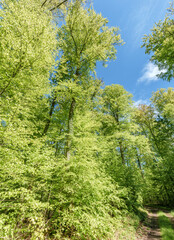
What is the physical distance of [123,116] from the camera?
531 inches

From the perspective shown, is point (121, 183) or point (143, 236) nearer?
point (143, 236)

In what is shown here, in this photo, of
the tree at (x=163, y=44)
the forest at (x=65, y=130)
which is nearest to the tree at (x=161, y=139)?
the forest at (x=65, y=130)

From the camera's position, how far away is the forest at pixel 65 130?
410 centimetres

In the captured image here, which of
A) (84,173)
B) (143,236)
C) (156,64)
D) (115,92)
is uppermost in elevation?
(115,92)

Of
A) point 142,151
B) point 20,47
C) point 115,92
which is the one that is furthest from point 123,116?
point 20,47

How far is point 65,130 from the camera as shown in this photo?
26.6ft

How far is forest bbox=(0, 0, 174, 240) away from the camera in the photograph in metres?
4.10

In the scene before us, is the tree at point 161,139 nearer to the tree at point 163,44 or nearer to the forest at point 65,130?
the forest at point 65,130

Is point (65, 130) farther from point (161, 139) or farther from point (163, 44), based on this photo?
point (161, 139)

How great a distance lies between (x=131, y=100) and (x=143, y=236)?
1222cm

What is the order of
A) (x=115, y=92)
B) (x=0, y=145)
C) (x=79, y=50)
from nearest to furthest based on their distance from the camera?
1. (x=0, y=145)
2. (x=79, y=50)
3. (x=115, y=92)

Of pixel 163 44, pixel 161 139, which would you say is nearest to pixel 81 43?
pixel 163 44

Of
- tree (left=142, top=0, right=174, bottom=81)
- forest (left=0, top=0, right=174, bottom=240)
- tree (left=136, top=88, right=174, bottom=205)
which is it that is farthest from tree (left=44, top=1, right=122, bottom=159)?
tree (left=136, top=88, right=174, bottom=205)

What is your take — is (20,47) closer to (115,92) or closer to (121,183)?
(121,183)
